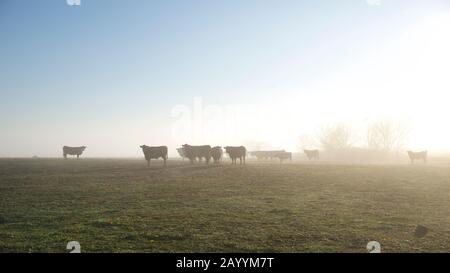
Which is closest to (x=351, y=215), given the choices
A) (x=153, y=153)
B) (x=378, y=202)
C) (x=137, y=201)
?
(x=378, y=202)

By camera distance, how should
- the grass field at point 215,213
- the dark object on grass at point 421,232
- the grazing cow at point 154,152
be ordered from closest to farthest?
the grass field at point 215,213
the dark object on grass at point 421,232
the grazing cow at point 154,152

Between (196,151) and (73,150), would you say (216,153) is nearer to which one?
(196,151)

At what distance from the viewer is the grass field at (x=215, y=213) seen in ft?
42.3

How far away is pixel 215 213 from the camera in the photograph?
1747cm

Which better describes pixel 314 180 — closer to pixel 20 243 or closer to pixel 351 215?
pixel 351 215

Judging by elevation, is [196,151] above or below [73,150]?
below

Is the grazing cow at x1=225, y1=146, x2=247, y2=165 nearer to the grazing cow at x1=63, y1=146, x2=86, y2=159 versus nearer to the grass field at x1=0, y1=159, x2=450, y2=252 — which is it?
the grass field at x1=0, y1=159, x2=450, y2=252

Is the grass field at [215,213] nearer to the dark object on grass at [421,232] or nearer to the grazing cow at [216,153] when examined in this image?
the dark object on grass at [421,232]

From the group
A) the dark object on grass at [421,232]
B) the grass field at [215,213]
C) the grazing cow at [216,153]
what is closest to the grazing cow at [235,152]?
the grazing cow at [216,153]

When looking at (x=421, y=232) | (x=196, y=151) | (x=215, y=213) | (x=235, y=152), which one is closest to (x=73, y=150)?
(x=196, y=151)

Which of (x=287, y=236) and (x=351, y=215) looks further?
(x=351, y=215)
